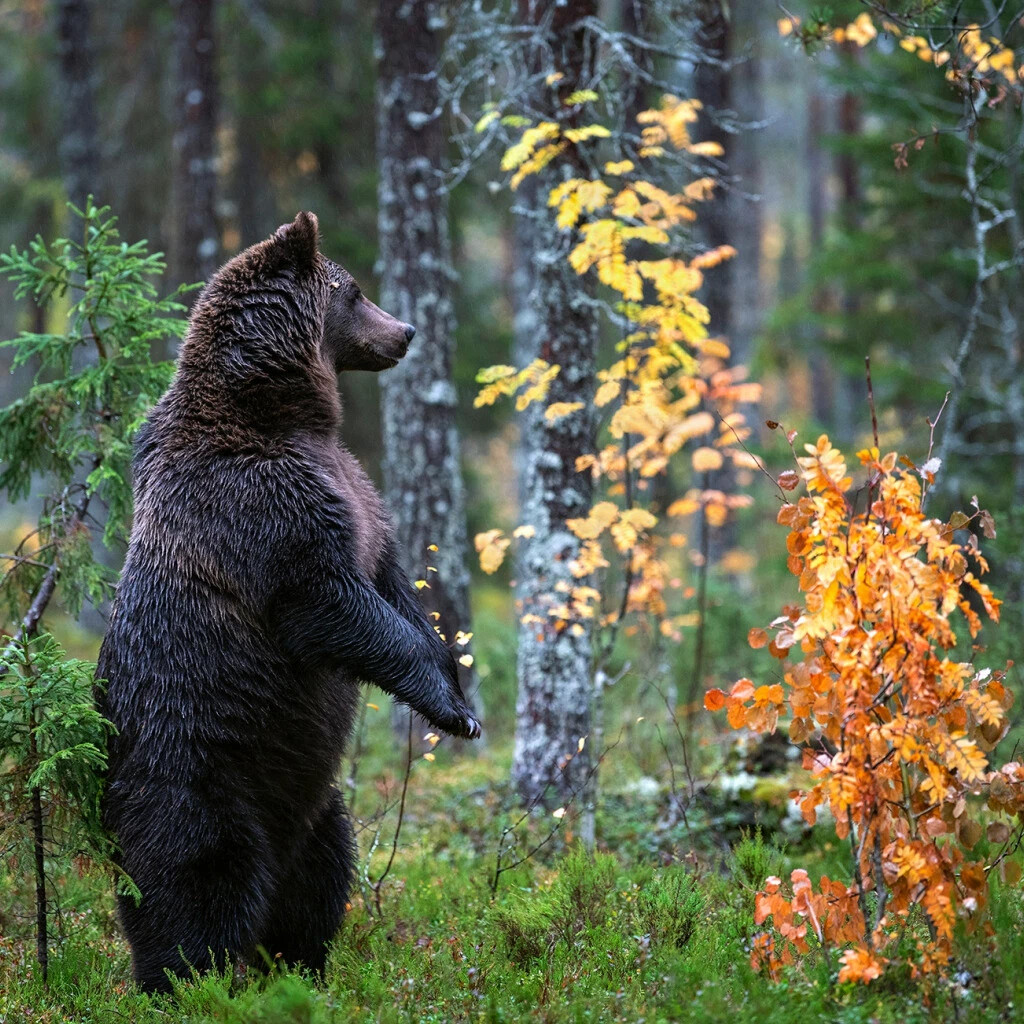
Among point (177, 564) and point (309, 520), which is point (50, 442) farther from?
point (309, 520)

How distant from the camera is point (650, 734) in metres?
8.59

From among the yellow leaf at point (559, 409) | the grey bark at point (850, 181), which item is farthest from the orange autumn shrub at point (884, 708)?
the grey bark at point (850, 181)

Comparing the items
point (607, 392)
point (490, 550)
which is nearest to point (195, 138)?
point (607, 392)

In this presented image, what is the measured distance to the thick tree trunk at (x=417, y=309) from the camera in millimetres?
9234

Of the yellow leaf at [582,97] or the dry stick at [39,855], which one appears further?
the yellow leaf at [582,97]

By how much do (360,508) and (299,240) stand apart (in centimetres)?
122

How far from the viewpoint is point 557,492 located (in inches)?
264

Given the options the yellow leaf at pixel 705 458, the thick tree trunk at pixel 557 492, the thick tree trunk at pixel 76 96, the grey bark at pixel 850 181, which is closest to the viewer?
the thick tree trunk at pixel 557 492

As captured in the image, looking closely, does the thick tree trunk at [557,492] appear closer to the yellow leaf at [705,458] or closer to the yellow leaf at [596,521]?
the yellow leaf at [596,521]

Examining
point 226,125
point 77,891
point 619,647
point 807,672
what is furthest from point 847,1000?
point 226,125

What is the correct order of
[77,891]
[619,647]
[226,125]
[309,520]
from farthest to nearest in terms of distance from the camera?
[226,125] < [619,647] < [77,891] < [309,520]

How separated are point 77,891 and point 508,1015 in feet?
9.48

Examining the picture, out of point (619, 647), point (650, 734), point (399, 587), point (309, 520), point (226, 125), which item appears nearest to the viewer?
point (309, 520)

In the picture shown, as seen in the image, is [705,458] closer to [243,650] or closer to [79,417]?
[79,417]
